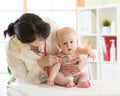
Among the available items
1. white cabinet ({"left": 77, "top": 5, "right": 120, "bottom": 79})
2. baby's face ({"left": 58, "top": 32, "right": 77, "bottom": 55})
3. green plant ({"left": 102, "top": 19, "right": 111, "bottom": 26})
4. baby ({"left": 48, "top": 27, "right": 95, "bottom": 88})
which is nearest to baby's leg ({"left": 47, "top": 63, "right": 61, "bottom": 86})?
baby ({"left": 48, "top": 27, "right": 95, "bottom": 88})

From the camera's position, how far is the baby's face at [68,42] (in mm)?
1306

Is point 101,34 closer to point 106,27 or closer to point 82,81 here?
point 106,27

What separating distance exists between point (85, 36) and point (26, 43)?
1793 millimetres

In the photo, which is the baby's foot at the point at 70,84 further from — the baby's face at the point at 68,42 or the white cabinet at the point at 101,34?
the white cabinet at the point at 101,34

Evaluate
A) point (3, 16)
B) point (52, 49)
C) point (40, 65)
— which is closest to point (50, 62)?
point (40, 65)

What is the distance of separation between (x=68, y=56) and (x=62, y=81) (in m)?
0.16

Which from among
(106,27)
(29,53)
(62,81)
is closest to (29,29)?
(29,53)

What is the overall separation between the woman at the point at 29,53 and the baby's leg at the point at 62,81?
4cm

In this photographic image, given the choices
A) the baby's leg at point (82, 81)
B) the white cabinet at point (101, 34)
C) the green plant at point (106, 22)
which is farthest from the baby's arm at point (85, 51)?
the green plant at point (106, 22)

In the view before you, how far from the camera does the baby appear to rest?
123cm

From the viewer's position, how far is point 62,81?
1.24 metres

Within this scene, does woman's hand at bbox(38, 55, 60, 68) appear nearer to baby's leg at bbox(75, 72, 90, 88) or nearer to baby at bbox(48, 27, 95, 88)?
baby at bbox(48, 27, 95, 88)

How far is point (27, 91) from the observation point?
41.8 inches

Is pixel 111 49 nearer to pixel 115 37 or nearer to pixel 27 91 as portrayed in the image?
pixel 115 37
